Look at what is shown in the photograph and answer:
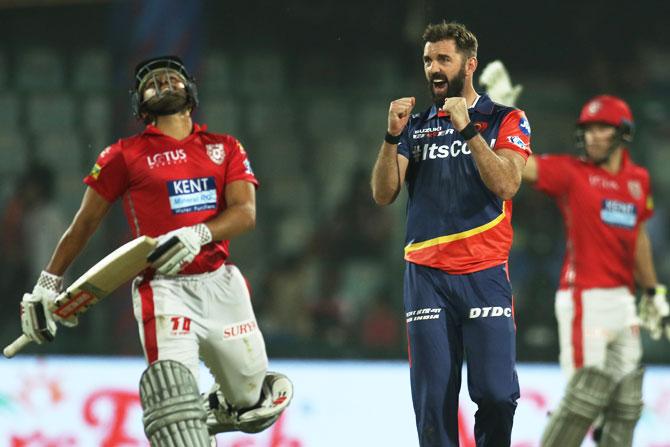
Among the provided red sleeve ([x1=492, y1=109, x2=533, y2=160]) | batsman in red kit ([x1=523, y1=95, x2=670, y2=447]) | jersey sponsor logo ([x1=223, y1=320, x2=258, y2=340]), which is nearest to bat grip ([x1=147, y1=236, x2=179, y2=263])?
jersey sponsor logo ([x1=223, y1=320, x2=258, y2=340])

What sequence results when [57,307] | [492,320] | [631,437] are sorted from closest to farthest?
[492,320]
[57,307]
[631,437]

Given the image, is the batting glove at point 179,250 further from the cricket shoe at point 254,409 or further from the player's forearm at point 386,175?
the cricket shoe at point 254,409

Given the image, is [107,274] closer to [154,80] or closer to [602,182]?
[154,80]

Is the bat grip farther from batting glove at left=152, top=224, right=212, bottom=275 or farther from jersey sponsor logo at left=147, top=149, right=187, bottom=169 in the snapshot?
jersey sponsor logo at left=147, top=149, right=187, bottom=169

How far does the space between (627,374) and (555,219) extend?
224 cm

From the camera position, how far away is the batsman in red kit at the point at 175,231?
4.99 m

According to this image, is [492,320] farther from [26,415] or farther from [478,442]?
[26,415]

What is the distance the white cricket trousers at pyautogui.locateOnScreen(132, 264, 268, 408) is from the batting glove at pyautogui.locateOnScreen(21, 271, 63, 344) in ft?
1.07

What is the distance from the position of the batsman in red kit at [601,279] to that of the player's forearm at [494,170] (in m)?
1.92

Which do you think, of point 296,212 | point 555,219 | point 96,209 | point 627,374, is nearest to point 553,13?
point 555,219

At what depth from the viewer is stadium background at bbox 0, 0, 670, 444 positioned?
8461mm

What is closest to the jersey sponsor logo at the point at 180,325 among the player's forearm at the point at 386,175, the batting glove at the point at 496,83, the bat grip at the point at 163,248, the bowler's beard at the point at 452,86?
the bat grip at the point at 163,248

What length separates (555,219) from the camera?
8523 millimetres

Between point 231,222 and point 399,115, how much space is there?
92cm
